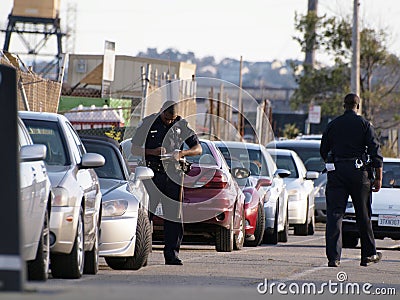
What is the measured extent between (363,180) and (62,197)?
4.80m

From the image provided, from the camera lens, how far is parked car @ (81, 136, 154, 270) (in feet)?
41.1

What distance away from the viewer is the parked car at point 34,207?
9008mm

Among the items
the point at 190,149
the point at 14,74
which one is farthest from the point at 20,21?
the point at 14,74

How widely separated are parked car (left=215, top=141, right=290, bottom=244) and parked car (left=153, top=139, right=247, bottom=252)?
282 cm

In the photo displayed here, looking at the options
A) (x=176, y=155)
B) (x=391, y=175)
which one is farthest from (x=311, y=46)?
(x=176, y=155)

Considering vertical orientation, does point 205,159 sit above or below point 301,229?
above

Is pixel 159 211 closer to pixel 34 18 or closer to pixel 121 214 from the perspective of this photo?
pixel 121 214

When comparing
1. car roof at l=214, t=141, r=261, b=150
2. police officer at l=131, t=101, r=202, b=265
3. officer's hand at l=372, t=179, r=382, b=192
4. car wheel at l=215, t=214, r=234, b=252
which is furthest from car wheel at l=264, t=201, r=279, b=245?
police officer at l=131, t=101, r=202, b=265

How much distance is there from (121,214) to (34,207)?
3.34 meters

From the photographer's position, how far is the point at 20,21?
58.7 metres

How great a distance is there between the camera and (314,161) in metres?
27.5

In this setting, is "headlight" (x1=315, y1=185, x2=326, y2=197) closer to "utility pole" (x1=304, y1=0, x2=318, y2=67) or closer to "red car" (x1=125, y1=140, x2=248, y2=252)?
"red car" (x1=125, y1=140, x2=248, y2=252)

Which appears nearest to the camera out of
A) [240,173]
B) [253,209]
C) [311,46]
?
[240,173]

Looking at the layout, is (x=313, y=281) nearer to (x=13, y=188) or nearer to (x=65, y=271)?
(x=65, y=271)
